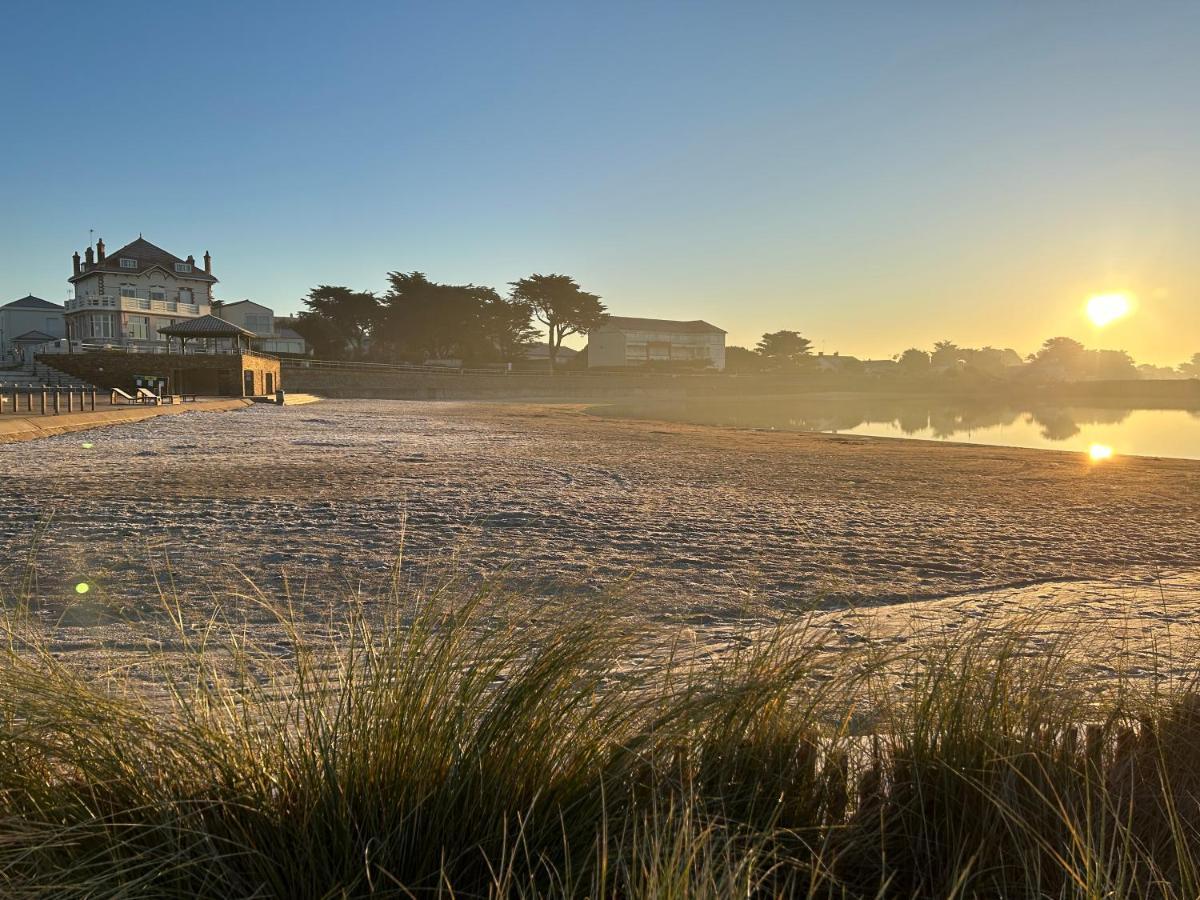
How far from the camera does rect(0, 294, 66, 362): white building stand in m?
63.6

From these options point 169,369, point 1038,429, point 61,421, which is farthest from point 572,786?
point 169,369

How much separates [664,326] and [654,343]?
3209 millimetres

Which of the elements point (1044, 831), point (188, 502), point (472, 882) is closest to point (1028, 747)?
point (1044, 831)

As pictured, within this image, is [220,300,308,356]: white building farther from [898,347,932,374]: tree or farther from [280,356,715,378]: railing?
[898,347,932,374]: tree

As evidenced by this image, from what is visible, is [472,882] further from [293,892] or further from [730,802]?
[730,802]

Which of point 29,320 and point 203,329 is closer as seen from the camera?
point 203,329

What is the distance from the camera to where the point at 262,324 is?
→ 73.3 metres

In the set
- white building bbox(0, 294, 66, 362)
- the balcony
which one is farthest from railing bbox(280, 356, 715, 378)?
white building bbox(0, 294, 66, 362)

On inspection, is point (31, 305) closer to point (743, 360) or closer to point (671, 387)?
point (671, 387)

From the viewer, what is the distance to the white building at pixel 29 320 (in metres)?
63.6

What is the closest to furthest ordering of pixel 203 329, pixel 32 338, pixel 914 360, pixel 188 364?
1. pixel 203 329
2. pixel 188 364
3. pixel 32 338
4. pixel 914 360

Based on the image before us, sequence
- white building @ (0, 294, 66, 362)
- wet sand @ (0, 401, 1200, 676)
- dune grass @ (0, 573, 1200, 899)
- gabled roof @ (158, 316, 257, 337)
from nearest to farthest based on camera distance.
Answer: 1. dune grass @ (0, 573, 1200, 899)
2. wet sand @ (0, 401, 1200, 676)
3. gabled roof @ (158, 316, 257, 337)
4. white building @ (0, 294, 66, 362)

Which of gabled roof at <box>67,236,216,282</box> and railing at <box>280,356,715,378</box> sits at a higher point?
gabled roof at <box>67,236,216,282</box>

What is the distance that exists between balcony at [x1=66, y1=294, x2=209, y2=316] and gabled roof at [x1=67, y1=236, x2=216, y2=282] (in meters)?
1.52
